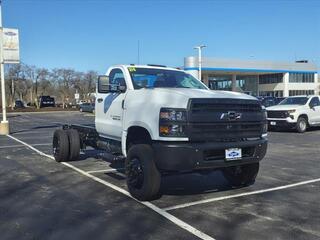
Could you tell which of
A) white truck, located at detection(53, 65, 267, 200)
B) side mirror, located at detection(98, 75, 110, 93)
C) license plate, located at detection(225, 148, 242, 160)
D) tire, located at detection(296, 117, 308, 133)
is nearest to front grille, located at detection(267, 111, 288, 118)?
tire, located at detection(296, 117, 308, 133)

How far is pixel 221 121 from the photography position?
657 cm

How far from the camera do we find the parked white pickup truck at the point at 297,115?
2069 cm

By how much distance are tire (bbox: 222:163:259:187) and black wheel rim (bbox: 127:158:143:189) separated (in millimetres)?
1852

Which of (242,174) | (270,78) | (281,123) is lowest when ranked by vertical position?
(242,174)

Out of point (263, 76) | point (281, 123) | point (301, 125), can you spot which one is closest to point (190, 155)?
point (281, 123)

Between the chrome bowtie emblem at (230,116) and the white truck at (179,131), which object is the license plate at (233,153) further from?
the chrome bowtie emblem at (230,116)

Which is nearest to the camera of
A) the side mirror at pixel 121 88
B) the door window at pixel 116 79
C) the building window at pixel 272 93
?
the side mirror at pixel 121 88

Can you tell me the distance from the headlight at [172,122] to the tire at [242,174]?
1.96 metres

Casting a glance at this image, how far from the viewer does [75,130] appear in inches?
430

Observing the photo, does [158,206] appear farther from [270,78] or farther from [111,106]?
[270,78]

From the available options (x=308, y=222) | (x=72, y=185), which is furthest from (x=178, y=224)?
(x=72, y=185)

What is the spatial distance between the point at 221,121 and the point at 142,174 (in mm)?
1467

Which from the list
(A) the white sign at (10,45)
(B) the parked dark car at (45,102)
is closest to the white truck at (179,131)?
(A) the white sign at (10,45)

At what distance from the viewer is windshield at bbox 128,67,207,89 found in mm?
8102
